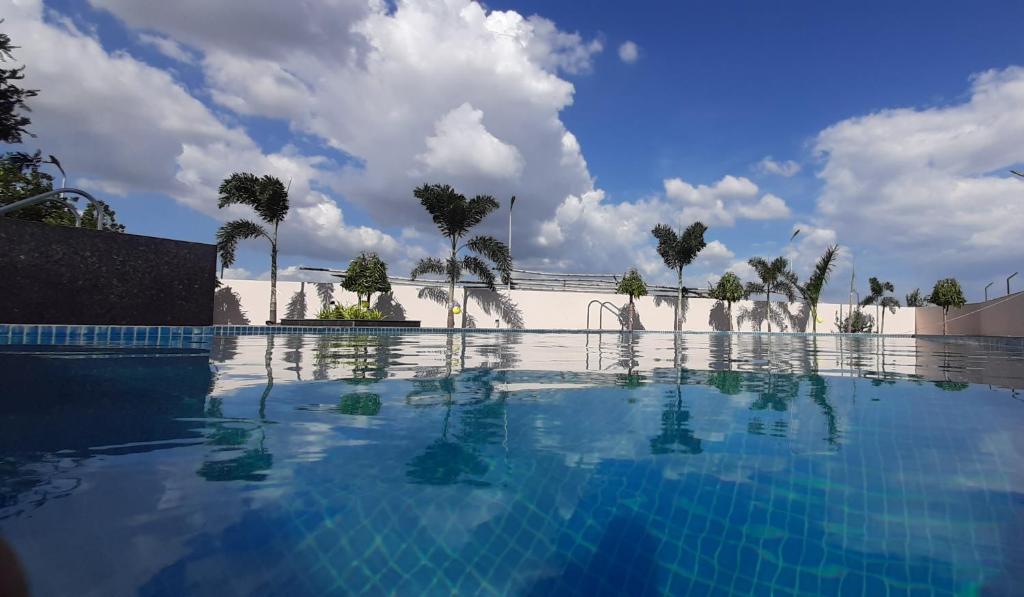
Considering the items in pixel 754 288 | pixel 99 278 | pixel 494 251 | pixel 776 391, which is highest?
pixel 494 251

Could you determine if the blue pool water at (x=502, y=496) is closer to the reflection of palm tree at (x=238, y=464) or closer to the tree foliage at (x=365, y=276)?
the reflection of palm tree at (x=238, y=464)

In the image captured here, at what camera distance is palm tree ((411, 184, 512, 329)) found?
22359 millimetres

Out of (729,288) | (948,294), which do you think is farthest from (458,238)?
(948,294)

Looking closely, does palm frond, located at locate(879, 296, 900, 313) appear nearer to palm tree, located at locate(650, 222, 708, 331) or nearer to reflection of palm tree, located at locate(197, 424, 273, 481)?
palm tree, located at locate(650, 222, 708, 331)

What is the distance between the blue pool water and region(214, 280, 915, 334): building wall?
19.1 m

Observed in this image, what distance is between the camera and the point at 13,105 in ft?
50.4

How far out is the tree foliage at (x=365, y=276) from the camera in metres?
21.5

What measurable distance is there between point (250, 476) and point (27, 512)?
0.77 meters

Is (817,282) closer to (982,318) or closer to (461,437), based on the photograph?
(982,318)

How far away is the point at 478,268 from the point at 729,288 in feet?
55.9

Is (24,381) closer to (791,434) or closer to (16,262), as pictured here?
(791,434)

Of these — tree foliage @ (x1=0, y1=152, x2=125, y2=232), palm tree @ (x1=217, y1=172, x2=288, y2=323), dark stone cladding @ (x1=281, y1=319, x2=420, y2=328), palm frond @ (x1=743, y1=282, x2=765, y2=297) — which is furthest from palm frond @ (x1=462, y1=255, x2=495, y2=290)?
palm frond @ (x1=743, y1=282, x2=765, y2=297)

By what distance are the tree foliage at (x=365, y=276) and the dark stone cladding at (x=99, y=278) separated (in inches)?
370

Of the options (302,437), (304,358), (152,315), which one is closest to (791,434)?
(302,437)
